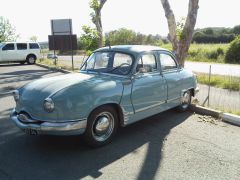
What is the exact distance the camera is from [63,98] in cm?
394

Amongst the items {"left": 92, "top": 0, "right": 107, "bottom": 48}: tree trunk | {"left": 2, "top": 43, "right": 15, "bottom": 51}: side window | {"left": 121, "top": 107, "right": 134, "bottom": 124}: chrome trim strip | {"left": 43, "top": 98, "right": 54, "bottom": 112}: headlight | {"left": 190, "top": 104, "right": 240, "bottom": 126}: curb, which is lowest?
{"left": 190, "top": 104, "right": 240, "bottom": 126}: curb

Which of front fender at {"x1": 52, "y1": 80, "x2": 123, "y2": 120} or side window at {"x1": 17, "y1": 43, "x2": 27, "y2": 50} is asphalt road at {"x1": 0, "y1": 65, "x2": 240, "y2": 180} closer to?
front fender at {"x1": 52, "y1": 80, "x2": 123, "y2": 120}

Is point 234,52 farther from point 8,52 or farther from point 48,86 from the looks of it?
point 48,86

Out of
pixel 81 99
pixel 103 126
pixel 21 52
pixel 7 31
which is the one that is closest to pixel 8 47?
pixel 21 52

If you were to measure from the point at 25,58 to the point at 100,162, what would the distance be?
60.5 ft

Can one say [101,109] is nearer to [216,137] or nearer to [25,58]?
[216,137]

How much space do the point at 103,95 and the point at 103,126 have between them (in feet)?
1.84

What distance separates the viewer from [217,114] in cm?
625

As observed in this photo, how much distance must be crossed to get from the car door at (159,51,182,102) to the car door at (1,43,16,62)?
55.6 feet

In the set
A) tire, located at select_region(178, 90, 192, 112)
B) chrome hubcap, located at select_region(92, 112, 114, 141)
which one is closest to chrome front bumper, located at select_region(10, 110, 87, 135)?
chrome hubcap, located at select_region(92, 112, 114, 141)

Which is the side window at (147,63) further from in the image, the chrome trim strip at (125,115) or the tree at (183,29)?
the tree at (183,29)

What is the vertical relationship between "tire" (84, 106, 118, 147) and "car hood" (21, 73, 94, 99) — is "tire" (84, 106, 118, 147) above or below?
below

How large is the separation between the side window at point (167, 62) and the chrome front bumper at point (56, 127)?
2481 mm

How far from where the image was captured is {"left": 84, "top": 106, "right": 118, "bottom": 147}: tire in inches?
167
